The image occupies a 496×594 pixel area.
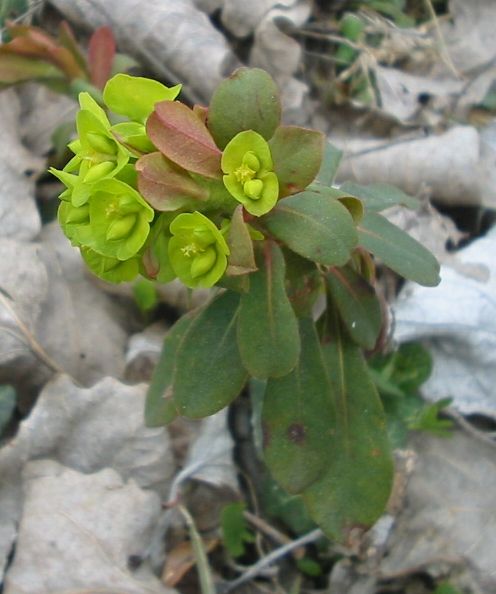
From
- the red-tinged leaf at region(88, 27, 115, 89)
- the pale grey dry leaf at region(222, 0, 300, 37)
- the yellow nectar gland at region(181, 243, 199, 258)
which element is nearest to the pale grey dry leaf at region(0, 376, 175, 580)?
the yellow nectar gland at region(181, 243, 199, 258)

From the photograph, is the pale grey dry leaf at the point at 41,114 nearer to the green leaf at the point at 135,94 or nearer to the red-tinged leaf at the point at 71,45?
the red-tinged leaf at the point at 71,45

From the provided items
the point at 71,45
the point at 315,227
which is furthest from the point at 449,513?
the point at 71,45

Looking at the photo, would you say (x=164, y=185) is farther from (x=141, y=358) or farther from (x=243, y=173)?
(x=141, y=358)

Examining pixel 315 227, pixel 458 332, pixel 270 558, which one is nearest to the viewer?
pixel 315 227

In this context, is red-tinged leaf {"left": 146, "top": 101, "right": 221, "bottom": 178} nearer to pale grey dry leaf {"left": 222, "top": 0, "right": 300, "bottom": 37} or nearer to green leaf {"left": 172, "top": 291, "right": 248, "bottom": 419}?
green leaf {"left": 172, "top": 291, "right": 248, "bottom": 419}

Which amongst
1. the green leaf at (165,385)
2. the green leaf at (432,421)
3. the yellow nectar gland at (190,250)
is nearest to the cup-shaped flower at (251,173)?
the yellow nectar gland at (190,250)

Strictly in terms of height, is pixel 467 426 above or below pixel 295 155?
below
